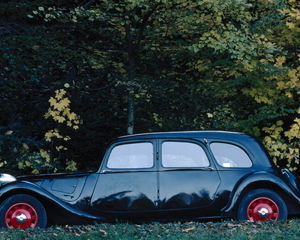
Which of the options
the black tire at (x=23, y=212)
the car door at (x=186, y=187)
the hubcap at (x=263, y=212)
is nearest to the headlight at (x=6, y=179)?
the black tire at (x=23, y=212)

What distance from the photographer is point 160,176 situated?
7.73 meters

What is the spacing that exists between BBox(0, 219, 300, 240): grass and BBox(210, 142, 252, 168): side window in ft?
2.93

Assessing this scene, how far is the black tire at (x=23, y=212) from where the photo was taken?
759cm

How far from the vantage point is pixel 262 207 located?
7.79 m

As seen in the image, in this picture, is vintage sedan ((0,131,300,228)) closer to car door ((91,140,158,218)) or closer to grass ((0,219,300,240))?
car door ((91,140,158,218))

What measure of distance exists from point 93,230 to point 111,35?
23.9 ft

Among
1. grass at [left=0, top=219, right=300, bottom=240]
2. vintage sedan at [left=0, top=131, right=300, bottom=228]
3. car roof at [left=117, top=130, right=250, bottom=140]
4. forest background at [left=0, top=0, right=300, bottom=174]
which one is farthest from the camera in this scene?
forest background at [left=0, top=0, right=300, bottom=174]

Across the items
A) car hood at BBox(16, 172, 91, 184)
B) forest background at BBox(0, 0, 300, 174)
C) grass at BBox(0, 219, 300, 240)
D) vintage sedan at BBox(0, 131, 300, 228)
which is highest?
forest background at BBox(0, 0, 300, 174)

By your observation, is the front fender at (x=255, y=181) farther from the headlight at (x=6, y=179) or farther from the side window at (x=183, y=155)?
the headlight at (x=6, y=179)

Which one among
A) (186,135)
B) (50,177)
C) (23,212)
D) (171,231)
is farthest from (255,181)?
(23,212)

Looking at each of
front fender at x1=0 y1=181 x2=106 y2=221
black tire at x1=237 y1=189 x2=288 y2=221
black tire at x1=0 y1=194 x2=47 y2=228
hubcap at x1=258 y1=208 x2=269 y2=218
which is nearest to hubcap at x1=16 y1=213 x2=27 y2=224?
black tire at x1=0 y1=194 x2=47 y2=228

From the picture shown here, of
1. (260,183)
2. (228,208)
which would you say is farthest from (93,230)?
(260,183)

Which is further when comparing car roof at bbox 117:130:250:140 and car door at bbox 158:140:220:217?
car roof at bbox 117:130:250:140

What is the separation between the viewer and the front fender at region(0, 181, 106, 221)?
7613 mm
